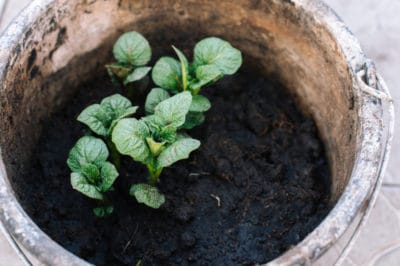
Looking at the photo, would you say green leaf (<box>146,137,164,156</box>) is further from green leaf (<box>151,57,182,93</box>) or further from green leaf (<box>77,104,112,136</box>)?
green leaf (<box>151,57,182,93</box>)

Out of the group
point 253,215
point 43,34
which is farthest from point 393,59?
point 43,34

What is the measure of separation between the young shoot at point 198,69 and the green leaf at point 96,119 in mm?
201

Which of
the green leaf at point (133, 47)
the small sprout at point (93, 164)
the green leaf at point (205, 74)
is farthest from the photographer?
the green leaf at point (133, 47)

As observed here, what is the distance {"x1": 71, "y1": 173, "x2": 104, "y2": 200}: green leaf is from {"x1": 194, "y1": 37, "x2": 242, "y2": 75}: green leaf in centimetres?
52

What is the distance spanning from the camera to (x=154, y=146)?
1.53 meters

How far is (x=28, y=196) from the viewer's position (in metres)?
1.69

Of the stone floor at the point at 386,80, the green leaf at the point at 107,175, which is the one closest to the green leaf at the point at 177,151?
the green leaf at the point at 107,175

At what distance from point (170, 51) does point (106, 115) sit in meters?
0.48

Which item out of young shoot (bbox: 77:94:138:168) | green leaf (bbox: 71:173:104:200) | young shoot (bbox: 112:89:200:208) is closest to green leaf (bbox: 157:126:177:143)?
young shoot (bbox: 112:89:200:208)

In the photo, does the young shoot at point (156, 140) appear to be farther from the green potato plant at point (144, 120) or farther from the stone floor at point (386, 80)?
the stone floor at point (386, 80)

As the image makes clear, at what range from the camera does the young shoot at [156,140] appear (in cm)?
149

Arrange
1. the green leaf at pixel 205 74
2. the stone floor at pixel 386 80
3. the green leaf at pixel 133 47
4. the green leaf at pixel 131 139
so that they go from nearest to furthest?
the green leaf at pixel 131 139
the green leaf at pixel 205 74
the green leaf at pixel 133 47
the stone floor at pixel 386 80

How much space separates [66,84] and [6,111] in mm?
368

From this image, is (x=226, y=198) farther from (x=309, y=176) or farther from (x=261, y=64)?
(x=261, y=64)
